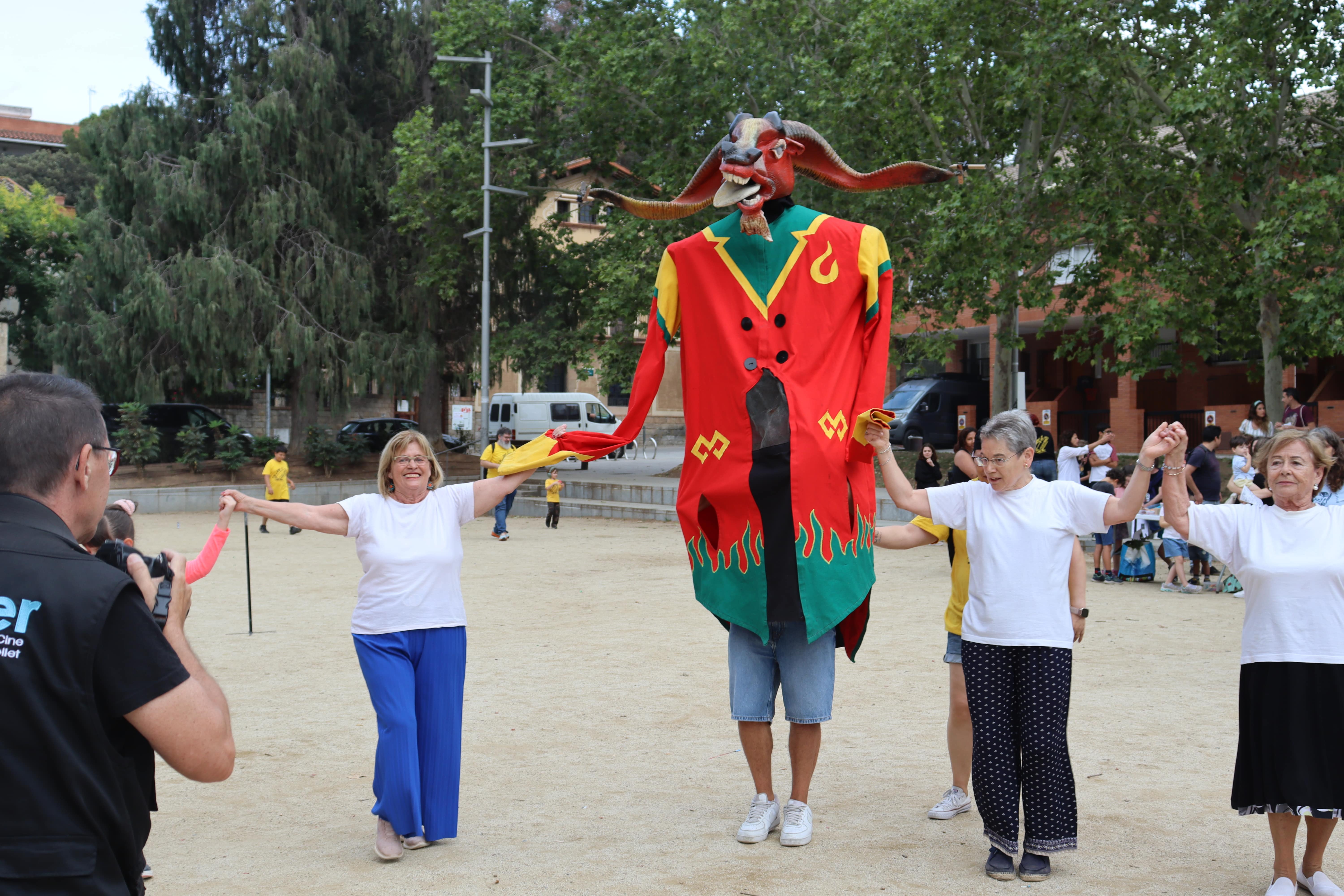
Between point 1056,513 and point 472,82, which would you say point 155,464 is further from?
point 1056,513

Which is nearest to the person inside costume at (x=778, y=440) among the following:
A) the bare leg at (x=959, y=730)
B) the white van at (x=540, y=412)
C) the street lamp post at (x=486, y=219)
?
the bare leg at (x=959, y=730)

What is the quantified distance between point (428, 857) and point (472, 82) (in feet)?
86.8

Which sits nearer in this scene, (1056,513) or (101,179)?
(1056,513)

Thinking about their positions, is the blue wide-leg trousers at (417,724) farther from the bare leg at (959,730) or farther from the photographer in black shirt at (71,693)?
the photographer in black shirt at (71,693)

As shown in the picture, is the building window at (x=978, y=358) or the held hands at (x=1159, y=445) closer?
the held hands at (x=1159, y=445)

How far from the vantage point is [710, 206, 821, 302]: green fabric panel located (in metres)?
4.61

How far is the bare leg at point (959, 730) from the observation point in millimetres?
4859

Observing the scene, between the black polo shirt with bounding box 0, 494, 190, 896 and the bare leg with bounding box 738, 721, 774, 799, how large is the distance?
9.61 ft

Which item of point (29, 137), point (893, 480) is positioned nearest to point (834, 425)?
point (893, 480)

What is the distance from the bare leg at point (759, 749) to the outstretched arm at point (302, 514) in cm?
175

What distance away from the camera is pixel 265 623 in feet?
34.3

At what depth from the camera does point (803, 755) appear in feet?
14.9

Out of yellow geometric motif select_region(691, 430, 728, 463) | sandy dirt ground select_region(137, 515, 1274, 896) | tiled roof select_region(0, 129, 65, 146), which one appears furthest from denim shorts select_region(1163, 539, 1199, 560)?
tiled roof select_region(0, 129, 65, 146)

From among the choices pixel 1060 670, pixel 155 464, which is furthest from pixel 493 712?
pixel 155 464
